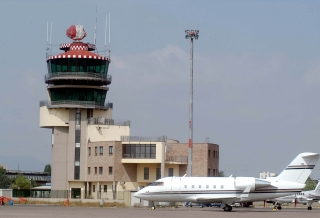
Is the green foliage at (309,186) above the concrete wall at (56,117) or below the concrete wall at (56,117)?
below

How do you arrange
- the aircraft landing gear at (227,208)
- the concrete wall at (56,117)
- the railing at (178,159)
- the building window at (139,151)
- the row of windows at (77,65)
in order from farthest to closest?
1. the concrete wall at (56,117)
2. the railing at (178,159)
3. the row of windows at (77,65)
4. the building window at (139,151)
5. the aircraft landing gear at (227,208)

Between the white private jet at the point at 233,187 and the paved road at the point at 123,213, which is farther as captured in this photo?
the white private jet at the point at 233,187

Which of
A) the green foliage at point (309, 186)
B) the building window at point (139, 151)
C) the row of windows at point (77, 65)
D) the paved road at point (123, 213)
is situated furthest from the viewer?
the green foliage at point (309, 186)

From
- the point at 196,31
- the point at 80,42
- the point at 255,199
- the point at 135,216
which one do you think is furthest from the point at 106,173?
the point at 135,216

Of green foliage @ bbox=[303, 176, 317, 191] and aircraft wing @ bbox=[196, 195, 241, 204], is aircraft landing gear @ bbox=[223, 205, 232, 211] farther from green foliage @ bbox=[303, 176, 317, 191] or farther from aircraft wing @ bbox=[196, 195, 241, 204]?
green foliage @ bbox=[303, 176, 317, 191]

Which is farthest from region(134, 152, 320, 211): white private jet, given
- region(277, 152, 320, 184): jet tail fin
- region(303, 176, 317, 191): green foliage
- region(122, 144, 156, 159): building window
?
region(303, 176, 317, 191): green foliage

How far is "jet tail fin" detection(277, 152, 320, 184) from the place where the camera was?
2365 inches

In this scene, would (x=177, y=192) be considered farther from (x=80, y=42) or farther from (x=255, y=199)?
(x=80, y=42)

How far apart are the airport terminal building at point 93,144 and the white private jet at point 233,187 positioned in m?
26.3

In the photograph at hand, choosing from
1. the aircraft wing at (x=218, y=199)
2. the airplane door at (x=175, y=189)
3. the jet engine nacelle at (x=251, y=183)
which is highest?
the jet engine nacelle at (x=251, y=183)

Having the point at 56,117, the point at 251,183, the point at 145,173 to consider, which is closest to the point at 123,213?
the point at 251,183

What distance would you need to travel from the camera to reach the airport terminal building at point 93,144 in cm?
8812

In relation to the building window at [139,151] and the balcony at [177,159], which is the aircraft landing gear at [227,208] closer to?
the building window at [139,151]

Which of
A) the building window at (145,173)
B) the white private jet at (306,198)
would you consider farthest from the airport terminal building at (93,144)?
the white private jet at (306,198)
